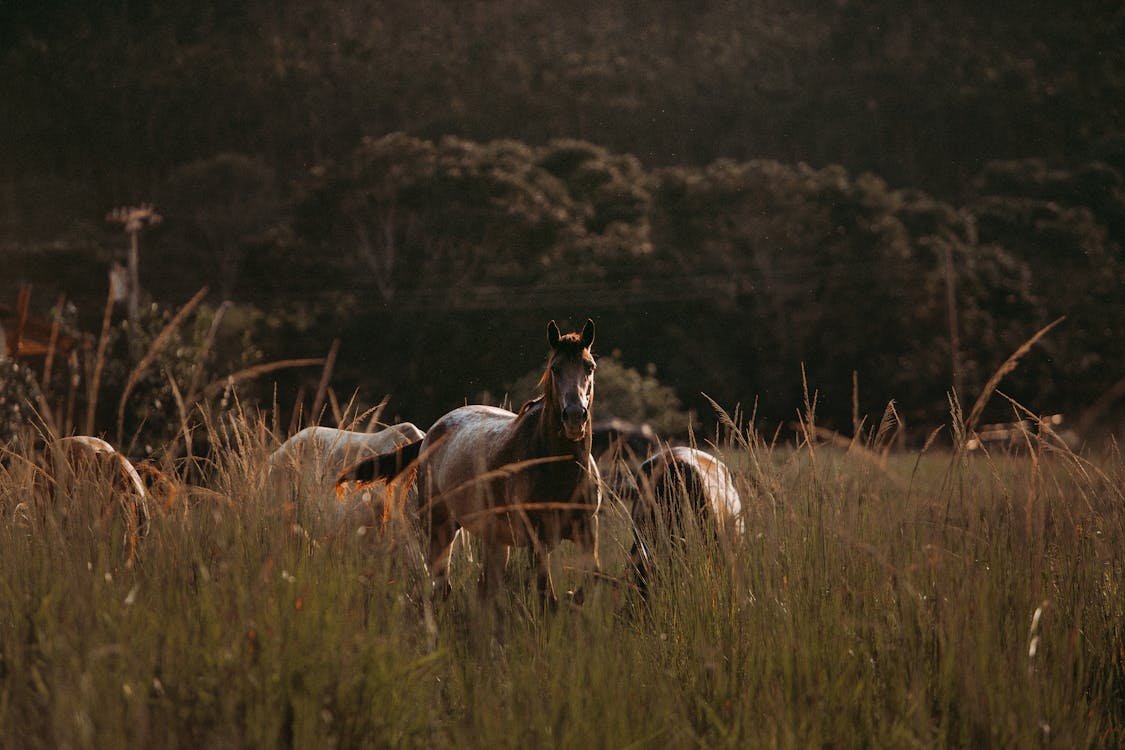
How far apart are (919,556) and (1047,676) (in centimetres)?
59

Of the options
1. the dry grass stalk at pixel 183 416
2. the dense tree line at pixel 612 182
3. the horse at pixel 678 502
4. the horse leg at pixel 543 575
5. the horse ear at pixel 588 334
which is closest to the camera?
→ the dry grass stalk at pixel 183 416

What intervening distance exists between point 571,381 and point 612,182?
34.6 metres

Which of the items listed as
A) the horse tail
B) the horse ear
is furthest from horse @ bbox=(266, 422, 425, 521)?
the horse ear

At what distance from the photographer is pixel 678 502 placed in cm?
550

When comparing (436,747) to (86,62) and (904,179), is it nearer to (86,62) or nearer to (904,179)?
(904,179)

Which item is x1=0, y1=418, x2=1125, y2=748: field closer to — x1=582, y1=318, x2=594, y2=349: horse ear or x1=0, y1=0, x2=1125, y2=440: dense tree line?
x1=582, y1=318, x2=594, y2=349: horse ear

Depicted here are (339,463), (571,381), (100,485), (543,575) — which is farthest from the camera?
(339,463)

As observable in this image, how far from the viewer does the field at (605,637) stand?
2.93 m

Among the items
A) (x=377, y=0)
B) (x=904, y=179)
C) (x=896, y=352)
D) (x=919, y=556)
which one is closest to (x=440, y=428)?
(x=919, y=556)

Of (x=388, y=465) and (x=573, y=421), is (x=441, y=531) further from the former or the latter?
(x=573, y=421)

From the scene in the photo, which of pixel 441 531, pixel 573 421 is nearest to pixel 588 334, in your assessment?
pixel 573 421

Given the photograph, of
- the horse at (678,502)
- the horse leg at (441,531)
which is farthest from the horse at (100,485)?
the horse at (678,502)

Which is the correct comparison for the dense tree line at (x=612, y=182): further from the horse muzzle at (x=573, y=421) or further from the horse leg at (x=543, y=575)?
the horse muzzle at (x=573, y=421)

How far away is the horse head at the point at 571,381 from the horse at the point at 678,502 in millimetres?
418
